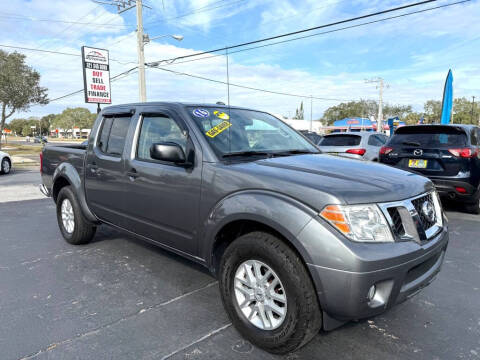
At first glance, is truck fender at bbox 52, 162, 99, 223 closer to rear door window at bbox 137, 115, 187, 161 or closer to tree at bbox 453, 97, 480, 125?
rear door window at bbox 137, 115, 187, 161

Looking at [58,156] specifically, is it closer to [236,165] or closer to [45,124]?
[236,165]

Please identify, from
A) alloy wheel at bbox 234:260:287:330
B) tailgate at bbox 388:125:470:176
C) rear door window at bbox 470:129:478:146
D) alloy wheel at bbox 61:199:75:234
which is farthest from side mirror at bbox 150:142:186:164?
rear door window at bbox 470:129:478:146

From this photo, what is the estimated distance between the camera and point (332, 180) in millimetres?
2256

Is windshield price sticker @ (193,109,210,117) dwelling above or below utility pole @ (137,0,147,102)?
below

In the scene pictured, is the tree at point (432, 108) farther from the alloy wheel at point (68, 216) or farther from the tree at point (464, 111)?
the alloy wheel at point (68, 216)

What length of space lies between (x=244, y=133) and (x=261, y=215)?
3.76 ft

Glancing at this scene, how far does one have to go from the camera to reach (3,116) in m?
28.8

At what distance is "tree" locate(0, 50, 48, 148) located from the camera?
2667 cm

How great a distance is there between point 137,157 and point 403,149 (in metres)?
5.09

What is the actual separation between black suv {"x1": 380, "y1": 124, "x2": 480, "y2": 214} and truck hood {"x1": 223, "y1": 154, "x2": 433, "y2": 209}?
3.33 meters

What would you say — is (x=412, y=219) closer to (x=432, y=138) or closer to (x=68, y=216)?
(x=68, y=216)

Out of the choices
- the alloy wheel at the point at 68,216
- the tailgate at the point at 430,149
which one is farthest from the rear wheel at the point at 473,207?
the alloy wheel at the point at 68,216

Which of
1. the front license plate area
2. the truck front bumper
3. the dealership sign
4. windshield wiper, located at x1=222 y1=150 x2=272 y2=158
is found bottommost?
the truck front bumper

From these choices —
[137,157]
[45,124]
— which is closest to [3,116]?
[137,157]
